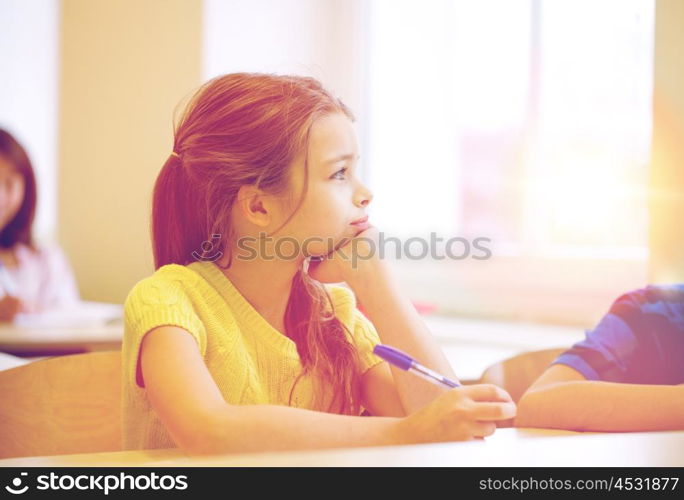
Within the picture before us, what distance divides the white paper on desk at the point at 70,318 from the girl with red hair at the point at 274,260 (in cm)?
131

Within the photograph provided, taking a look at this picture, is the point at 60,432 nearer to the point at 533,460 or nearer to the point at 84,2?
the point at 533,460

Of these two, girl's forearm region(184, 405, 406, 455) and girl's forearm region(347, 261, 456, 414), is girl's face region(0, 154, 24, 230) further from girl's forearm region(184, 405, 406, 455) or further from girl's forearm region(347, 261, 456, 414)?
girl's forearm region(184, 405, 406, 455)

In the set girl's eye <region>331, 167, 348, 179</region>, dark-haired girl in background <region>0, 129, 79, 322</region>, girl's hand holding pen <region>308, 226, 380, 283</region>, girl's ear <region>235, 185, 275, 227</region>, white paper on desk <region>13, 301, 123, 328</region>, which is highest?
girl's eye <region>331, 167, 348, 179</region>

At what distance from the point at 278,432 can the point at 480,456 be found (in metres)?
0.22

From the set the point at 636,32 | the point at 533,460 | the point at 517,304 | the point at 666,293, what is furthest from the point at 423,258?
the point at 533,460

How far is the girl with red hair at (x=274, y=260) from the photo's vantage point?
0.99 m

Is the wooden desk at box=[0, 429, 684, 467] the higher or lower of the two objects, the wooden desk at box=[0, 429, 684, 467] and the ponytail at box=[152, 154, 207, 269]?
the lower

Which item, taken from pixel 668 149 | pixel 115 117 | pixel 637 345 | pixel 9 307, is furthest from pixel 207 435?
pixel 115 117

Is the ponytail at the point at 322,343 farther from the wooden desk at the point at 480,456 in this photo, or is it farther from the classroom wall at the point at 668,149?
the classroom wall at the point at 668,149

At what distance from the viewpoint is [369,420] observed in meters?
0.81

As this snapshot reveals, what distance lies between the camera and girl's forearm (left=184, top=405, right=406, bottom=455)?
763 mm

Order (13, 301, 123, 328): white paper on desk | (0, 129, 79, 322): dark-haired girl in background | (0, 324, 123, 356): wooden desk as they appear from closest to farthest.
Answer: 1. (0, 324, 123, 356): wooden desk
2. (13, 301, 123, 328): white paper on desk
3. (0, 129, 79, 322): dark-haired girl in background

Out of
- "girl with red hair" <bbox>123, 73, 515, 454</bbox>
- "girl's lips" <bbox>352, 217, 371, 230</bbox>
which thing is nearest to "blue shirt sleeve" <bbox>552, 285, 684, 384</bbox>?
"girl with red hair" <bbox>123, 73, 515, 454</bbox>

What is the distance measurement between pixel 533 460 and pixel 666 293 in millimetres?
679
